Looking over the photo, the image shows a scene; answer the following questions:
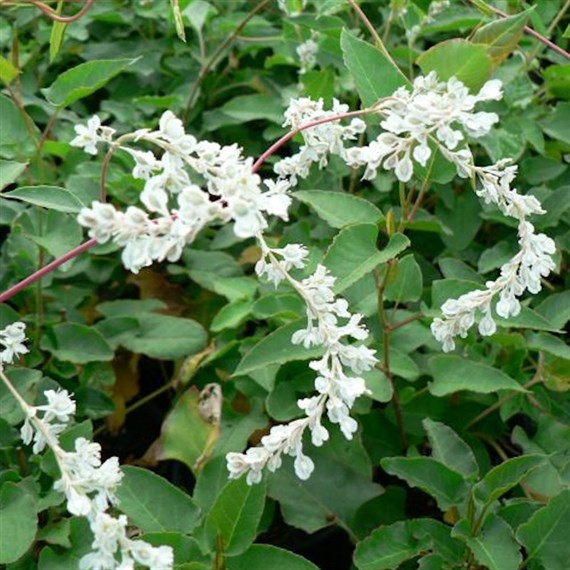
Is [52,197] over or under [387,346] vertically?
over

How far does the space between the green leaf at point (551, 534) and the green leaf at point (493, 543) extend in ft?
0.05

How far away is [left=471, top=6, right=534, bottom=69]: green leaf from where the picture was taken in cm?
100

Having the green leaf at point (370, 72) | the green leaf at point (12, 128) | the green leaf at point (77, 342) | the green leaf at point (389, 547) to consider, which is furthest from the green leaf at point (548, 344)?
the green leaf at point (12, 128)

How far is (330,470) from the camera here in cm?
117

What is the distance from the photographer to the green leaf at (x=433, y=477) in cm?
103

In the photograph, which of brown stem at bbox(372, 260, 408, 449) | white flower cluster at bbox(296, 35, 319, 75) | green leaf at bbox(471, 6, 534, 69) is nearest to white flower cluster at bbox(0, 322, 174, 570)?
brown stem at bbox(372, 260, 408, 449)

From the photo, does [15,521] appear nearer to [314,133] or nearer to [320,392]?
[320,392]

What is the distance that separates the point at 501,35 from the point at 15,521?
2.14 ft

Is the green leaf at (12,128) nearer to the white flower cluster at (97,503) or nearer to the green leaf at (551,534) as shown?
the white flower cluster at (97,503)

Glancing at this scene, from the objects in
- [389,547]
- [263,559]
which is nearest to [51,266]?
[263,559]

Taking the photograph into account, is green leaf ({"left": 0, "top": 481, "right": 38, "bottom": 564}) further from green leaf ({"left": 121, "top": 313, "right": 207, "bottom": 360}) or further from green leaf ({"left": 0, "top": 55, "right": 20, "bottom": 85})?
green leaf ({"left": 0, "top": 55, "right": 20, "bottom": 85})

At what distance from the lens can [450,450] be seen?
109cm

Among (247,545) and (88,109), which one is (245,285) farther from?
(88,109)

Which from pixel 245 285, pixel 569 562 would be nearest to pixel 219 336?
pixel 245 285
